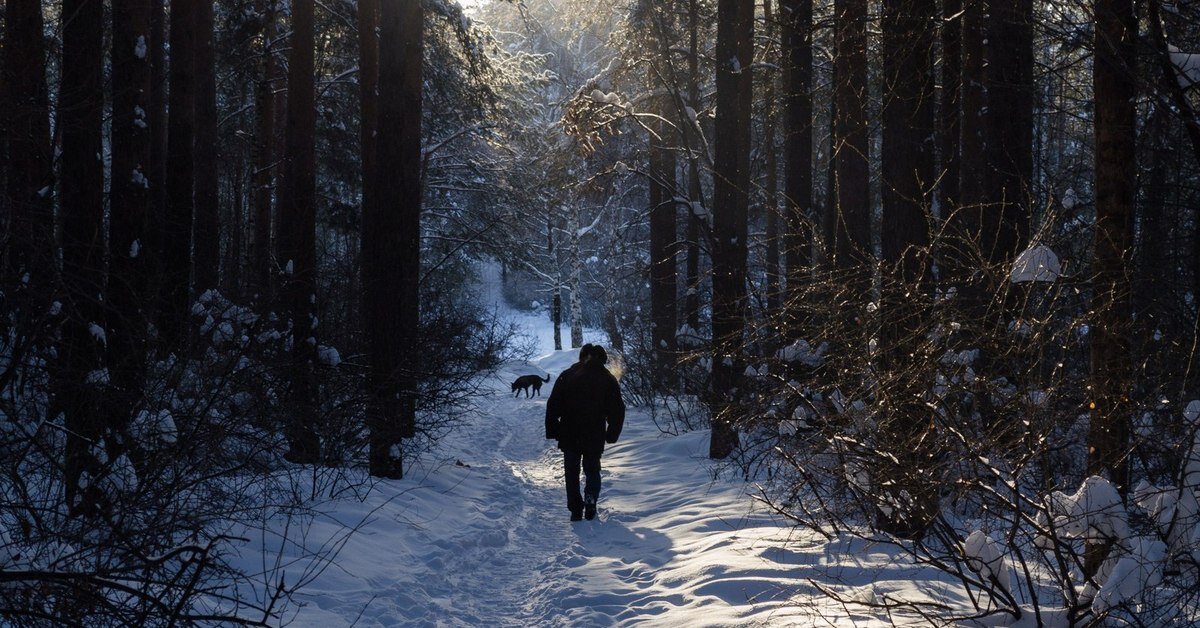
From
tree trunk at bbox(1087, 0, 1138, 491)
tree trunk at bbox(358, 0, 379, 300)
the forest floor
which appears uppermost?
tree trunk at bbox(358, 0, 379, 300)

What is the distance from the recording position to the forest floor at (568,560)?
589cm

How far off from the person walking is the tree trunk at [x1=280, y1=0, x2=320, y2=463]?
269 centimetres

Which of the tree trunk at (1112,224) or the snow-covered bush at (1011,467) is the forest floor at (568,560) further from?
the tree trunk at (1112,224)

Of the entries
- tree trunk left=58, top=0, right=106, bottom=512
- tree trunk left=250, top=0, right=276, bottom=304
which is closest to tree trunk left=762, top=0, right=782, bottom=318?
tree trunk left=250, top=0, right=276, bottom=304

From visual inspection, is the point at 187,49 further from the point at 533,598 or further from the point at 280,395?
the point at 533,598

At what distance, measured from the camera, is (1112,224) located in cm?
504

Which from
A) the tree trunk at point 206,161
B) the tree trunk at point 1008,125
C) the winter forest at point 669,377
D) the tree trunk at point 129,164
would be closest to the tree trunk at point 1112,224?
the winter forest at point 669,377

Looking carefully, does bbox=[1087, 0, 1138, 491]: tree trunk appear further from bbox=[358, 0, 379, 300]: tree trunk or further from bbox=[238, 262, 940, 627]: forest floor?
bbox=[358, 0, 379, 300]: tree trunk

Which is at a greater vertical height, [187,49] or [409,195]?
[187,49]

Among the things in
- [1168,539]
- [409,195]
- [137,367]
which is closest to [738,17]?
[409,195]

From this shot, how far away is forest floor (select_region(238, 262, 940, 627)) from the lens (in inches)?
232

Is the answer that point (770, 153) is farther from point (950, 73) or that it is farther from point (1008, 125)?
point (1008, 125)

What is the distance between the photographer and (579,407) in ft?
32.3

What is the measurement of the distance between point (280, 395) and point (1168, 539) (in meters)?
7.52
